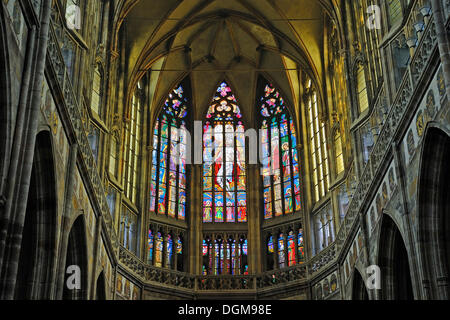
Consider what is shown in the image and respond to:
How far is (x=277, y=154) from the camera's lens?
34281 millimetres

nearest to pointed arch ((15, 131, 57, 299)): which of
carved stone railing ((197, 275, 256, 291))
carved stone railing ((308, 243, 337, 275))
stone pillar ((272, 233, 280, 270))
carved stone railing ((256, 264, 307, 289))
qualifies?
carved stone railing ((308, 243, 337, 275))

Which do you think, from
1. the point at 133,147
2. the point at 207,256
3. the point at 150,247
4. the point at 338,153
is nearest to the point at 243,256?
the point at 207,256

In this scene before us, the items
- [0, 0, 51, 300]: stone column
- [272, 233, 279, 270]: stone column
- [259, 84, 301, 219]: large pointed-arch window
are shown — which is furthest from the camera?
[259, 84, 301, 219]: large pointed-arch window

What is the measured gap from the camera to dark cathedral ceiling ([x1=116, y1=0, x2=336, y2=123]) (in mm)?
30750

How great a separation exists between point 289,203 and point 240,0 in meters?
9.81

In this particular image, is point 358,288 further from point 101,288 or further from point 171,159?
point 171,159

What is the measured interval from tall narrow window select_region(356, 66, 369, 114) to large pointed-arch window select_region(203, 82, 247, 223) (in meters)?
10.8

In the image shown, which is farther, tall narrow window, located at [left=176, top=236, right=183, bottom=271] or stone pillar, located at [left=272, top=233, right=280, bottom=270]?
tall narrow window, located at [left=176, top=236, right=183, bottom=271]

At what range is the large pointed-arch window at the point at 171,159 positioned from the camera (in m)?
32.8

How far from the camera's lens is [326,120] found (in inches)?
1197

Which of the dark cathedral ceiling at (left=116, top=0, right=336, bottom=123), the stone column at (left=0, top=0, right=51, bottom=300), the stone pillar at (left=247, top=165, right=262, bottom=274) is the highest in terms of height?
the dark cathedral ceiling at (left=116, top=0, right=336, bottom=123)

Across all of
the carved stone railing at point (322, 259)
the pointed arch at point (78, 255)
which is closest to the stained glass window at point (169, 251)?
the carved stone railing at point (322, 259)

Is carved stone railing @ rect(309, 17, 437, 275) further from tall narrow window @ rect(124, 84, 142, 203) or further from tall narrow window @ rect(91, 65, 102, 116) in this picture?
tall narrow window @ rect(91, 65, 102, 116)
